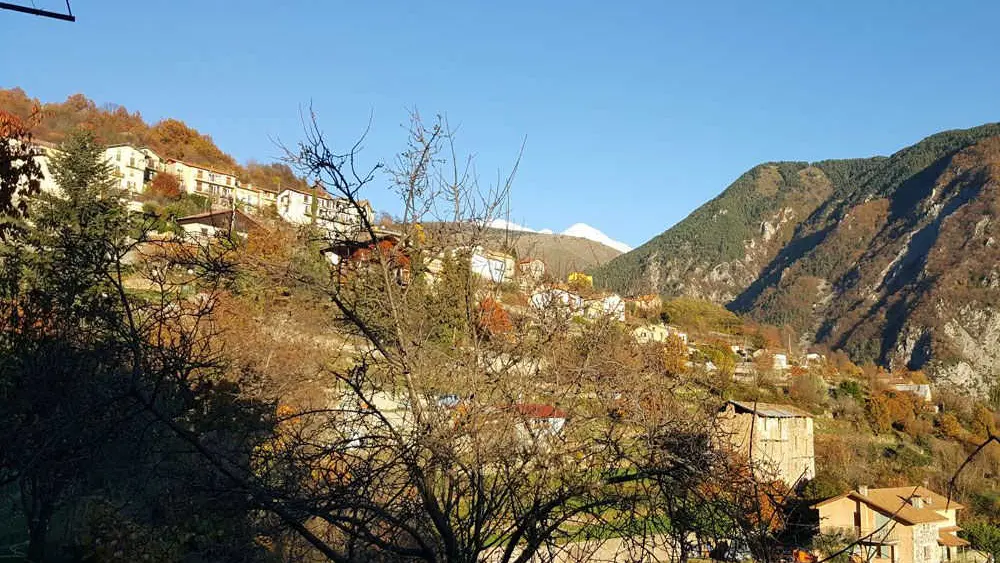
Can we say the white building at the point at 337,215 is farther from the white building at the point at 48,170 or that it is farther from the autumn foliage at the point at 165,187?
the autumn foliage at the point at 165,187

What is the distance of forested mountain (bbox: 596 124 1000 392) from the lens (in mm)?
86625

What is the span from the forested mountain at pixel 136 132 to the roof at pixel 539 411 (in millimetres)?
53063

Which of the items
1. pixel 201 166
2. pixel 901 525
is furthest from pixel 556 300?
pixel 201 166

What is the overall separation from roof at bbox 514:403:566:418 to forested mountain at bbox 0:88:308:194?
5306 cm

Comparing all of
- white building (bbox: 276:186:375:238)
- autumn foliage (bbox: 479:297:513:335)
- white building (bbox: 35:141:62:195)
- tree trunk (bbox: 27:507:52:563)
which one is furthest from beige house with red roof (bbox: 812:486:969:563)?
white building (bbox: 35:141:62:195)

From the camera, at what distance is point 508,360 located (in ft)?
15.1

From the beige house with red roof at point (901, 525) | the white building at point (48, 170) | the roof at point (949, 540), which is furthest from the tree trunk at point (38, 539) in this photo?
the roof at point (949, 540)

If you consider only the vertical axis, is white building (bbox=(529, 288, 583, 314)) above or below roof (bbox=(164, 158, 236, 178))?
below

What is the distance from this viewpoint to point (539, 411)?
14.2 ft

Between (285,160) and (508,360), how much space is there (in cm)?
183

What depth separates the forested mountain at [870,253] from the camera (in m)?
86.6

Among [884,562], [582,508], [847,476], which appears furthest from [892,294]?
[582,508]

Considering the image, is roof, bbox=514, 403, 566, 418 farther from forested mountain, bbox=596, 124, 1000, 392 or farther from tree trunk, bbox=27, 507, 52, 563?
forested mountain, bbox=596, 124, 1000, 392

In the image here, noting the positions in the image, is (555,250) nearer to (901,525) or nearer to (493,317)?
(493,317)
